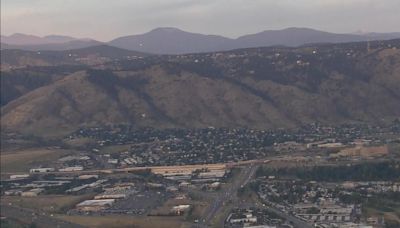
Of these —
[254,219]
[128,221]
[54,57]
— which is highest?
[54,57]

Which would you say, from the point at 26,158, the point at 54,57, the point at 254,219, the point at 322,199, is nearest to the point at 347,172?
the point at 322,199

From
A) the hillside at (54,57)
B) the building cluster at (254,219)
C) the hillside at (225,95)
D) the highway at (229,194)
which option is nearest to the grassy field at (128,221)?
the highway at (229,194)

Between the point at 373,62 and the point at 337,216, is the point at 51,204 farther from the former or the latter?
the point at 373,62

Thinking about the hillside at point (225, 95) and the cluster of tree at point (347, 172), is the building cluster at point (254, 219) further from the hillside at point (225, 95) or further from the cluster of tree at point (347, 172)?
the hillside at point (225, 95)

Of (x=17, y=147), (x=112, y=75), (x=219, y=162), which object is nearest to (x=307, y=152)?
(x=219, y=162)

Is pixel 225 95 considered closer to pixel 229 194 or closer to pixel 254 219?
pixel 229 194

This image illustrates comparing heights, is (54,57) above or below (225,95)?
above

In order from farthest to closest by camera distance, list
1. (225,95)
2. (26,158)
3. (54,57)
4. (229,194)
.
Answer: (54,57) < (225,95) < (26,158) < (229,194)
